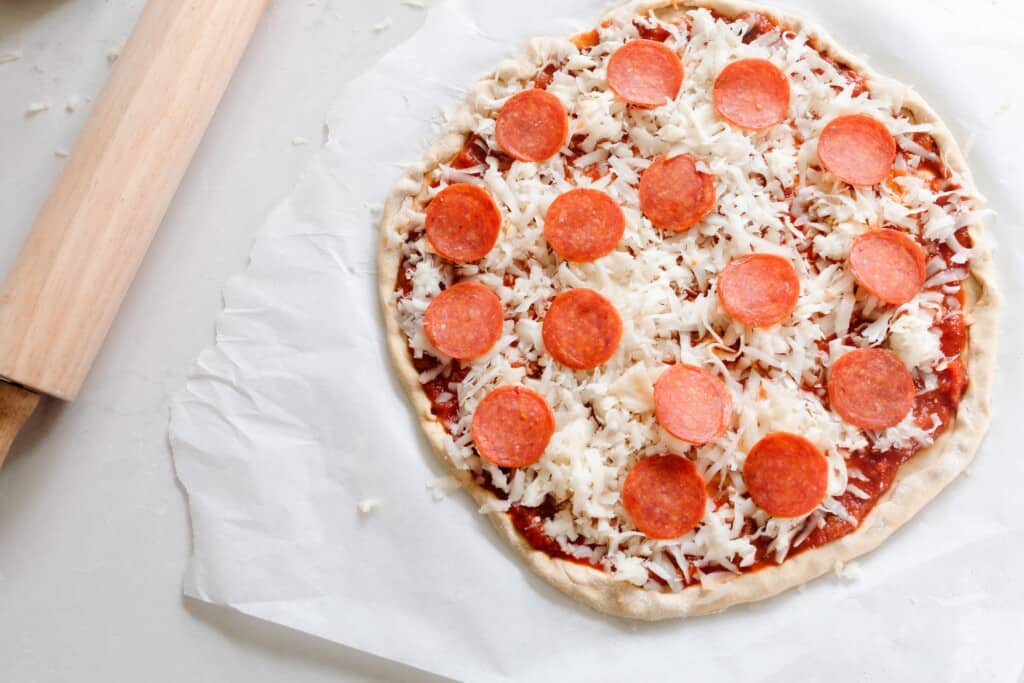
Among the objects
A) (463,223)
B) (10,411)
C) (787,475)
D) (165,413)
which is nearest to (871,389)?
(787,475)

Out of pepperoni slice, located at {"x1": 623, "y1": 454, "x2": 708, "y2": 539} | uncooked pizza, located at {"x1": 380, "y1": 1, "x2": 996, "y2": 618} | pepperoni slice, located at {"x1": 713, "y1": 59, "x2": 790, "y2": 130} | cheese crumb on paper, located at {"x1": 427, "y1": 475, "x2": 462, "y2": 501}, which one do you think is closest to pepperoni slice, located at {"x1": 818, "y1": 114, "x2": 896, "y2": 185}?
uncooked pizza, located at {"x1": 380, "y1": 1, "x2": 996, "y2": 618}

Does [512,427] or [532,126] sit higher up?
[532,126]

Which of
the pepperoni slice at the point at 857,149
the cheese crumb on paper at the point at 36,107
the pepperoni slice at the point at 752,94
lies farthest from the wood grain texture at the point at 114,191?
the pepperoni slice at the point at 857,149

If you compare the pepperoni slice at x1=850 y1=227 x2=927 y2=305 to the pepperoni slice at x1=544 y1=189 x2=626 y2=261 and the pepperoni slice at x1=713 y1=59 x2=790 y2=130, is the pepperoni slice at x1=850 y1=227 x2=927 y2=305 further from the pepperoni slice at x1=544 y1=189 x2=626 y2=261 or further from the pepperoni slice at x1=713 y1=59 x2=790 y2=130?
the pepperoni slice at x1=544 y1=189 x2=626 y2=261

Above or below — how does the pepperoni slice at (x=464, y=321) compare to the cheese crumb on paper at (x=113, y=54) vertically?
above

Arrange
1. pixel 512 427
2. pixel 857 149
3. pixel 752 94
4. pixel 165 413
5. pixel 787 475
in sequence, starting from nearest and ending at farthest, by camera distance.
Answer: pixel 787 475 → pixel 512 427 → pixel 857 149 → pixel 752 94 → pixel 165 413

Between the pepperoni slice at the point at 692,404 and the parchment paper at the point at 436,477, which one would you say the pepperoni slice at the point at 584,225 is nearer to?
the pepperoni slice at the point at 692,404

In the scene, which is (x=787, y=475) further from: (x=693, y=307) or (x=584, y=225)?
(x=584, y=225)
